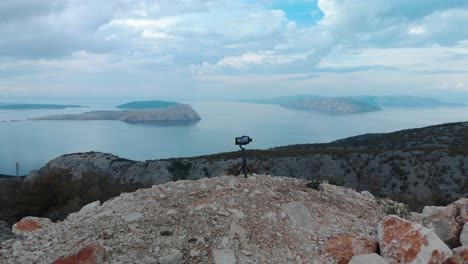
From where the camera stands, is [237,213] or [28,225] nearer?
[237,213]

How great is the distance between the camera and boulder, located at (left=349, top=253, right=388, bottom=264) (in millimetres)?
6520

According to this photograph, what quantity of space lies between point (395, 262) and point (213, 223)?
3229mm

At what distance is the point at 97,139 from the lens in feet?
386

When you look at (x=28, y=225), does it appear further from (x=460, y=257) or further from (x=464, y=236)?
(x=464, y=236)

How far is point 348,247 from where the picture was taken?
7.21m

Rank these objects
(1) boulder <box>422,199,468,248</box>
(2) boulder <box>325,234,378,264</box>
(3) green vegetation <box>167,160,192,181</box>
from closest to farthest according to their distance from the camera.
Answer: (2) boulder <box>325,234,378,264</box>
(1) boulder <box>422,199,468,248</box>
(3) green vegetation <box>167,160,192,181</box>

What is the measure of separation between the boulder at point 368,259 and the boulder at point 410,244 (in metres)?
0.30

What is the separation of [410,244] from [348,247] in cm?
103

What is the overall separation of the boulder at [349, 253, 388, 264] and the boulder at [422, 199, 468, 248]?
1.83 meters

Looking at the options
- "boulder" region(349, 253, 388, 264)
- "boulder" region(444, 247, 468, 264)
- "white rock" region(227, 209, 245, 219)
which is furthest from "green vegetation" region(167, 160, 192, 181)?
"boulder" region(444, 247, 468, 264)

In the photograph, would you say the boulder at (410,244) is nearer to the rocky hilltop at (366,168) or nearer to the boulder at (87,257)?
the boulder at (87,257)

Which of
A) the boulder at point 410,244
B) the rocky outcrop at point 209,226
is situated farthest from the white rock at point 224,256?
the boulder at point 410,244

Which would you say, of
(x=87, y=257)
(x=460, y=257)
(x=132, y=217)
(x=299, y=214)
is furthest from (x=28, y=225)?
(x=460, y=257)

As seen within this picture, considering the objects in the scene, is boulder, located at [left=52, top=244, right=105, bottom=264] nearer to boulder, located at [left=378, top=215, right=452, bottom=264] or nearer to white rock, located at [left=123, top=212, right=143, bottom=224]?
white rock, located at [left=123, top=212, right=143, bottom=224]
